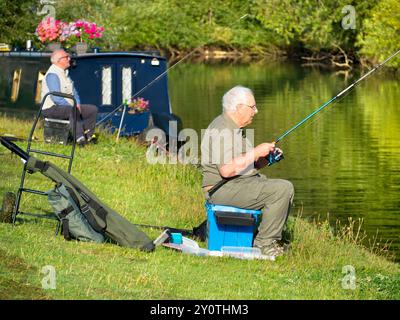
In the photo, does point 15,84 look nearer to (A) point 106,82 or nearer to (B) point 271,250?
(A) point 106,82

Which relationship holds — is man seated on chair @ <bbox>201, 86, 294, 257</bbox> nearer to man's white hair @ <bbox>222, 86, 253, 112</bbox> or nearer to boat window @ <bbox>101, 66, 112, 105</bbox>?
man's white hair @ <bbox>222, 86, 253, 112</bbox>

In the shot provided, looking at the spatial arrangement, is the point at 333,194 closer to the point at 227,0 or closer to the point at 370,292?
the point at 370,292

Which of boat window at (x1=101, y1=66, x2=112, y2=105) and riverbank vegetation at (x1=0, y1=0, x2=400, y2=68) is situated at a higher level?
riverbank vegetation at (x1=0, y1=0, x2=400, y2=68)

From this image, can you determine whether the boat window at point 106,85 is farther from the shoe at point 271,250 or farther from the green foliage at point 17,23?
the shoe at point 271,250

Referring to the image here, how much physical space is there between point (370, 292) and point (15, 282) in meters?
2.72

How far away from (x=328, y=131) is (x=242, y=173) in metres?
18.0

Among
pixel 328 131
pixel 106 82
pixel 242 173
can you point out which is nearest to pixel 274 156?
pixel 242 173

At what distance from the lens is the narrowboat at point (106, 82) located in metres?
20.5

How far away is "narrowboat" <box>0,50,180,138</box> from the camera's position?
2054cm

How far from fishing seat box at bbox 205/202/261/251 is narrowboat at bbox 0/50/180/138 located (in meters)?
9.89

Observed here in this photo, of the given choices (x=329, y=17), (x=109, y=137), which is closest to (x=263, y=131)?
(x=109, y=137)

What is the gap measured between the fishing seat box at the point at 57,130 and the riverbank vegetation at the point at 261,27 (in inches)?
565

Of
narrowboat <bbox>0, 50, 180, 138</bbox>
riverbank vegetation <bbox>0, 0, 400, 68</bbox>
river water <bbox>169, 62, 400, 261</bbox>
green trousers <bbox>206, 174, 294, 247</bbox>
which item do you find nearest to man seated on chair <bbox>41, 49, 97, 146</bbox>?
narrowboat <bbox>0, 50, 180, 138</bbox>

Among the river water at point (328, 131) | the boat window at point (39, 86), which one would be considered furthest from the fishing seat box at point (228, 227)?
the boat window at point (39, 86)
